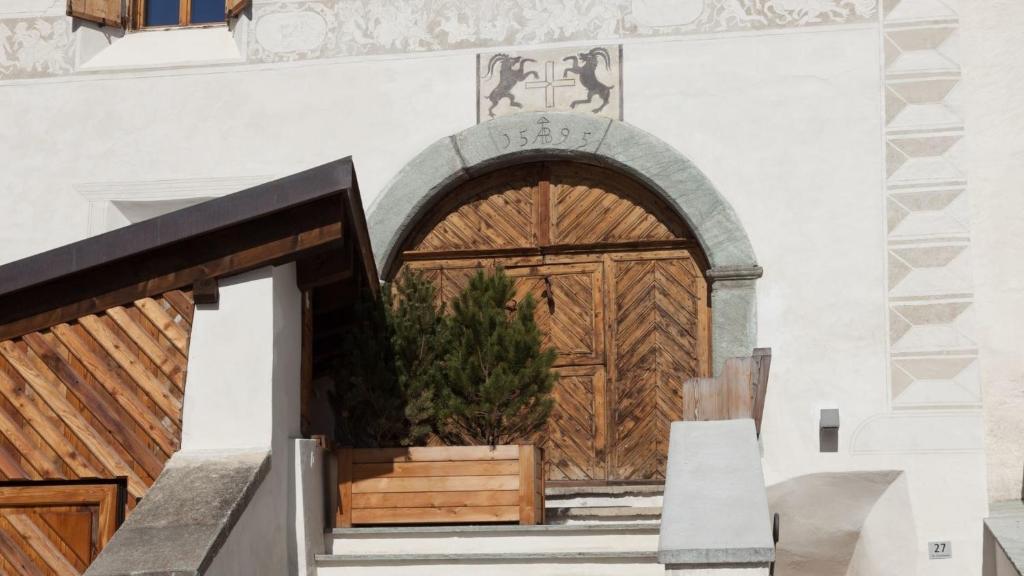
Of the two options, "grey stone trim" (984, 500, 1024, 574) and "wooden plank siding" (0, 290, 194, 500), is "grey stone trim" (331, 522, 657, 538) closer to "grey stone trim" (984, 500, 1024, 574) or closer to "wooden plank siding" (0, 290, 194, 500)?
"wooden plank siding" (0, 290, 194, 500)

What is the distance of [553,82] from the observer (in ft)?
32.8

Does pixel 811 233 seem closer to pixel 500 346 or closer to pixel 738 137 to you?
pixel 738 137

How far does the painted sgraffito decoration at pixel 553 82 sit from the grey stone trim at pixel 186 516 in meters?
4.09

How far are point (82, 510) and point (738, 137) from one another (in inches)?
193

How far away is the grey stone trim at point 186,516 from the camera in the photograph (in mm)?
5496

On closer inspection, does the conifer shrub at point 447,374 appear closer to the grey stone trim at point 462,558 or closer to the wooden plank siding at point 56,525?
the grey stone trim at point 462,558

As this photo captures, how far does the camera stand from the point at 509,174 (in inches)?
404

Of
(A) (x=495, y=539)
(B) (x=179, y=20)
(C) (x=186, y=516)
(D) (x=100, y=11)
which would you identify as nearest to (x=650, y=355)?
(A) (x=495, y=539)

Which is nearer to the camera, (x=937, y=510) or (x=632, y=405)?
(x=937, y=510)

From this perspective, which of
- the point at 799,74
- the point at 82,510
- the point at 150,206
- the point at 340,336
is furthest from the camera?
the point at 150,206

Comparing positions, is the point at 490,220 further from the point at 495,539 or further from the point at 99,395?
the point at 99,395

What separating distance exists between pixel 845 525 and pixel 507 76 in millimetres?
3531

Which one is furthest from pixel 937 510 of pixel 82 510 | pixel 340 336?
pixel 82 510

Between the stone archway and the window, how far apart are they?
1813 mm
